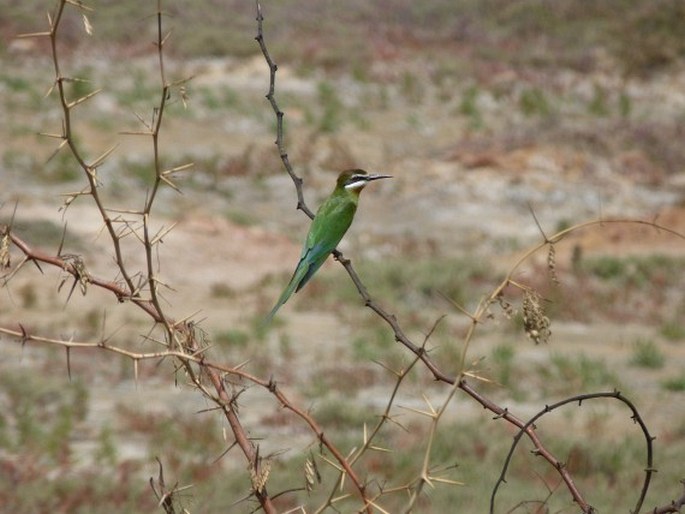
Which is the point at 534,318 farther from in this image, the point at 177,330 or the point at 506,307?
the point at 177,330

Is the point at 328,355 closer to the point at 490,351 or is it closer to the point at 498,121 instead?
the point at 490,351

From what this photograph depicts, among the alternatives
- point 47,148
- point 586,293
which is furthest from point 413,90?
point 586,293

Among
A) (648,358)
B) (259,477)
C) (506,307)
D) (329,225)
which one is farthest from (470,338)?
(648,358)

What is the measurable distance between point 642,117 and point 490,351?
19056 mm

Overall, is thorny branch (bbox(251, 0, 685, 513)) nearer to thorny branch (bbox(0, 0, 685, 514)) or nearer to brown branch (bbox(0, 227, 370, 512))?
thorny branch (bbox(0, 0, 685, 514))

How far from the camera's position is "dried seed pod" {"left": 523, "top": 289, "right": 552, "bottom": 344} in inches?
80.0

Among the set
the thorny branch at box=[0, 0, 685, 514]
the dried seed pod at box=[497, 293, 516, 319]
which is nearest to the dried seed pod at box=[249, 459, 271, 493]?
the thorny branch at box=[0, 0, 685, 514]

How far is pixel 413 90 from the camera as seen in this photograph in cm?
3478

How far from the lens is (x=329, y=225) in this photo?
3857mm

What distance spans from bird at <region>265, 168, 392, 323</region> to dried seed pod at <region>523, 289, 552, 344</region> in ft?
4.21

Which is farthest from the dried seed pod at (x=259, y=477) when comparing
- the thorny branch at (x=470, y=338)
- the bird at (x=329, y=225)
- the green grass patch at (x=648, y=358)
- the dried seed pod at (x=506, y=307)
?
the green grass patch at (x=648, y=358)

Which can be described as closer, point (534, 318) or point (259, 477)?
point (259, 477)

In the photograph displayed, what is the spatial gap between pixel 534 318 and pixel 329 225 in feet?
6.05

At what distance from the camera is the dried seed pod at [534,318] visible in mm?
2031
